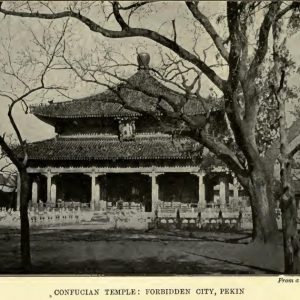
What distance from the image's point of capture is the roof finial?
290cm

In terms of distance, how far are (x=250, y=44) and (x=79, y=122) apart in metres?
2.39

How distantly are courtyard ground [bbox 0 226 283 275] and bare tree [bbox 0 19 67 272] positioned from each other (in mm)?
137

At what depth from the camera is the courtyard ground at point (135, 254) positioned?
2609mm

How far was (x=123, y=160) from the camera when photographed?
183 inches

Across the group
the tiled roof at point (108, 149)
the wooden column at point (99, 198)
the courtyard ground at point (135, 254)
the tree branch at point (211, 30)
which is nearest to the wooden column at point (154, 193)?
the tiled roof at point (108, 149)

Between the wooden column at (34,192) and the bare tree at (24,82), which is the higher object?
the bare tree at (24,82)

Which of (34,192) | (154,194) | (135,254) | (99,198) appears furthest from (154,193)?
(135,254)

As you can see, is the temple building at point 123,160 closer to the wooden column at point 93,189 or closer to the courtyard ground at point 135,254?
the wooden column at point 93,189

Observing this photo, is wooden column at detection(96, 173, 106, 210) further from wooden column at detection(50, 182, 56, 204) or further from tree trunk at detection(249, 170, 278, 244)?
tree trunk at detection(249, 170, 278, 244)

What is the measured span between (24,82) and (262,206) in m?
1.45

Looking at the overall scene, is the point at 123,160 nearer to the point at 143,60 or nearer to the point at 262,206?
the point at 143,60

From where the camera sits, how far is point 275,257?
267 cm

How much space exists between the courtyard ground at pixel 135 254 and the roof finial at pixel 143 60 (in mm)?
937

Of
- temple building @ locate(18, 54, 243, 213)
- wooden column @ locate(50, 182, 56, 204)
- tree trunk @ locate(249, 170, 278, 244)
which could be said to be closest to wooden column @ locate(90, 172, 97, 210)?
temple building @ locate(18, 54, 243, 213)
